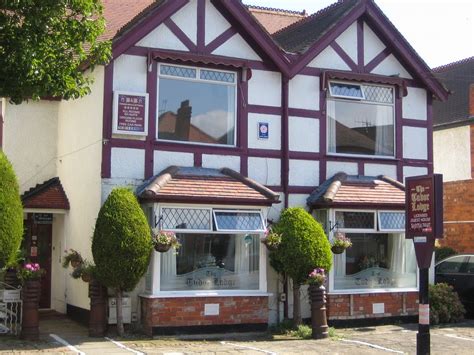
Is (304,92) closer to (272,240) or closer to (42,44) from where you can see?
(272,240)

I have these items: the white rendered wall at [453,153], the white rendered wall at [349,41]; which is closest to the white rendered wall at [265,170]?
the white rendered wall at [349,41]

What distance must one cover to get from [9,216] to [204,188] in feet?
11.8

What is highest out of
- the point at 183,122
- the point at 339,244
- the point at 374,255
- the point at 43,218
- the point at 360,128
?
the point at 360,128

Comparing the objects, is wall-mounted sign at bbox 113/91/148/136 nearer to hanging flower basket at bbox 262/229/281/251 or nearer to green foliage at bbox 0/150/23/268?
green foliage at bbox 0/150/23/268

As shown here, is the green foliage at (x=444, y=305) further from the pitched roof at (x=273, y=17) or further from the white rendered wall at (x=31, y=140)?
the pitched roof at (x=273, y=17)

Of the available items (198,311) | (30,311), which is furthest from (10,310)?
(198,311)

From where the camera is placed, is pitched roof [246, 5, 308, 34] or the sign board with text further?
pitched roof [246, 5, 308, 34]

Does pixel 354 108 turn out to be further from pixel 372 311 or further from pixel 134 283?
pixel 134 283

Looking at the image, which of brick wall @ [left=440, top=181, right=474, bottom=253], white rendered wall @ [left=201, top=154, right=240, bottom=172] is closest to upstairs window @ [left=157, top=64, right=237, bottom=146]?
white rendered wall @ [left=201, top=154, right=240, bottom=172]

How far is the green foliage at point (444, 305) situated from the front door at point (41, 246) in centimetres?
868

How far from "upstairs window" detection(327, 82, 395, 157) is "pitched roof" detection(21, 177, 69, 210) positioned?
19.8 ft

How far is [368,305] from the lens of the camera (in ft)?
47.3

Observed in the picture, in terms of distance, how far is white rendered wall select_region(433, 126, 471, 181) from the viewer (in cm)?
2214

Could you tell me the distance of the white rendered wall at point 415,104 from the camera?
15.9 meters
